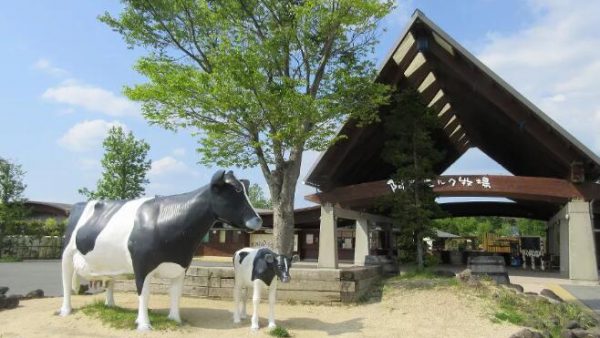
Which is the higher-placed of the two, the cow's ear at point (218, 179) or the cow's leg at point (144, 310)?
the cow's ear at point (218, 179)

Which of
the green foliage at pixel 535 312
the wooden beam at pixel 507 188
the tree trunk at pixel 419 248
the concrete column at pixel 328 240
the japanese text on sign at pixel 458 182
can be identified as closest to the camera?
the green foliage at pixel 535 312

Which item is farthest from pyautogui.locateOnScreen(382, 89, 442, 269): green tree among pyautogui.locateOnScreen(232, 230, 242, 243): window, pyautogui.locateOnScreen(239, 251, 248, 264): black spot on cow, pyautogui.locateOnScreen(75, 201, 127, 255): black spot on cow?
pyautogui.locateOnScreen(232, 230, 242, 243): window

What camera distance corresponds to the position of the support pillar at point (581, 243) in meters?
15.0

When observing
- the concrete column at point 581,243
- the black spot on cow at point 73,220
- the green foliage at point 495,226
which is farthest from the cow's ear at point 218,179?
the green foliage at point 495,226

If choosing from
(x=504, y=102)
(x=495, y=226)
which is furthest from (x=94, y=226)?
(x=495, y=226)

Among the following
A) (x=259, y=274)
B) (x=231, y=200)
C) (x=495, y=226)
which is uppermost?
(x=231, y=200)

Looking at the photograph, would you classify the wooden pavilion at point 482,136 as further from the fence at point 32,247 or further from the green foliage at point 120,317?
the fence at point 32,247

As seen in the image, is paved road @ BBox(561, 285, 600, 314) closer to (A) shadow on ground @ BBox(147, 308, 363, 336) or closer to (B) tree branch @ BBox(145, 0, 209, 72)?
(A) shadow on ground @ BBox(147, 308, 363, 336)

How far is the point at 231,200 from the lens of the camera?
707 centimetres

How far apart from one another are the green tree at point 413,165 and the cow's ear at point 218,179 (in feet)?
29.2

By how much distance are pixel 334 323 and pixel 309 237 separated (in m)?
21.9

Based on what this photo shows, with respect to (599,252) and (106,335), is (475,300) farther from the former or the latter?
(599,252)

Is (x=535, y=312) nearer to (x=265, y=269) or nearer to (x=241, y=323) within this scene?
(x=265, y=269)

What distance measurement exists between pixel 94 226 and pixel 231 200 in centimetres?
230
